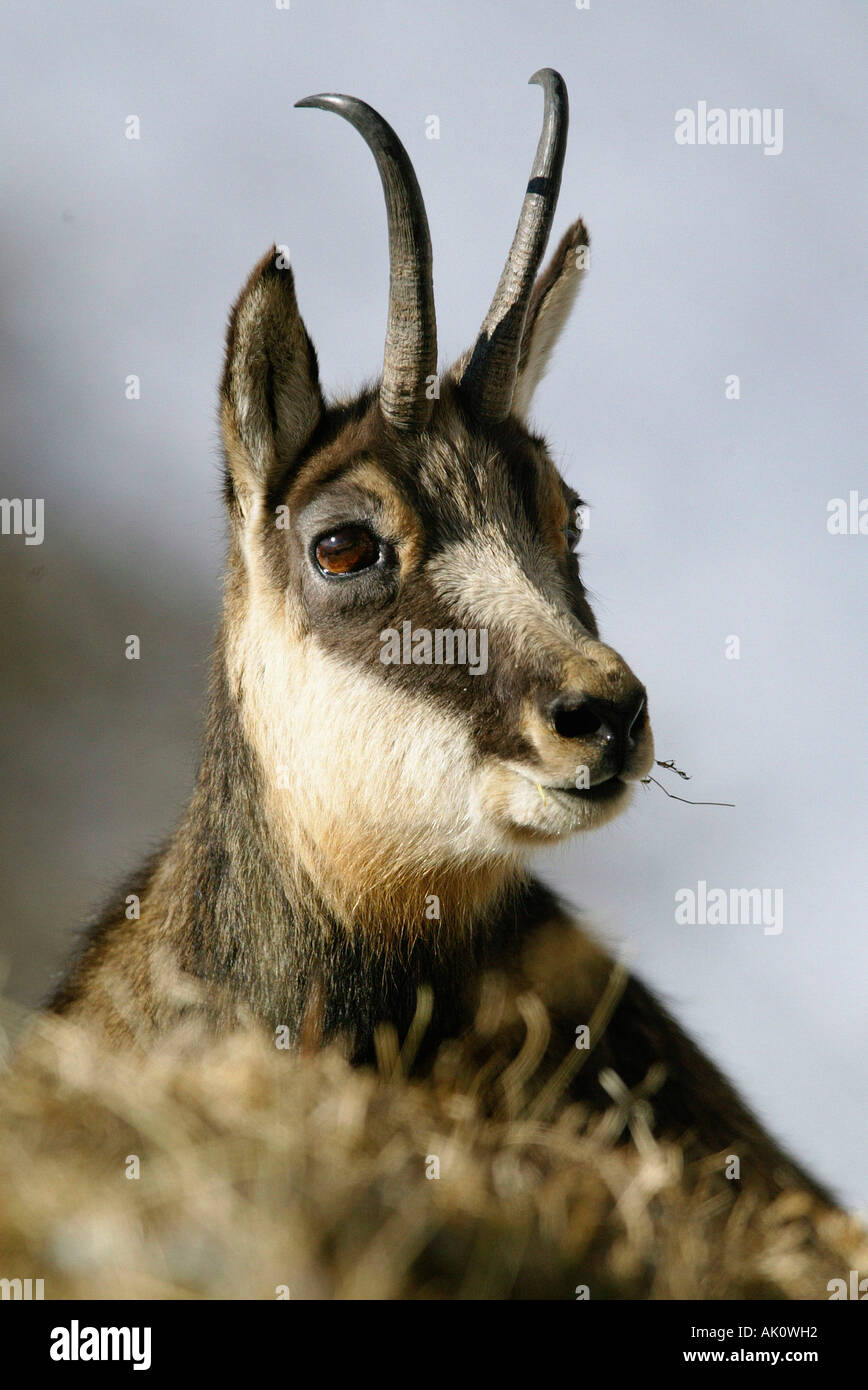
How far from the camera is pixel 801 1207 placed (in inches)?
243

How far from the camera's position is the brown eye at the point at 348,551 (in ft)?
22.5

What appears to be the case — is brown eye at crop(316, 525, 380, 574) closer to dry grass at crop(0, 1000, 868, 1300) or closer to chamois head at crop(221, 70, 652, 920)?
chamois head at crop(221, 70, 652, 920)

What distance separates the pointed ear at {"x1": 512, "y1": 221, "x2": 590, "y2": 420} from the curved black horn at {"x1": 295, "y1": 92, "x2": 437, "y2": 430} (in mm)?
1022

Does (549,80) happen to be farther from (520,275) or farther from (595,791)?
(595,791)

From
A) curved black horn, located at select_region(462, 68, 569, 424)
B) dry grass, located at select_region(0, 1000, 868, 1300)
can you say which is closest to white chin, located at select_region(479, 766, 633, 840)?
dry grass, located at select_region(0, 1000, 868, 1300)

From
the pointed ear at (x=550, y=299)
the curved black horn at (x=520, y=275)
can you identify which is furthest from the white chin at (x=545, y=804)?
the pointed ear at (x=550, y=299)

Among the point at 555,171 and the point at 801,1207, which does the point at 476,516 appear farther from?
the point at 801,1207

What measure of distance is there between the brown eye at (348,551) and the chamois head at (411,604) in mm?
11

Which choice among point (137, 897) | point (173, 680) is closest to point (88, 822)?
point (173, 680)

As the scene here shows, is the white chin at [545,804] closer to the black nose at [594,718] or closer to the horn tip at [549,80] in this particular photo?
the black nose at [594,718]

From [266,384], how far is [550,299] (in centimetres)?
193

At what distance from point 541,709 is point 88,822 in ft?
82.2

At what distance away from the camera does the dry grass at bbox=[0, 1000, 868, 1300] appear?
386cm

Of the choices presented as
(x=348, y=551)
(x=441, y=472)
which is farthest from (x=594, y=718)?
(x=441, y=472)
